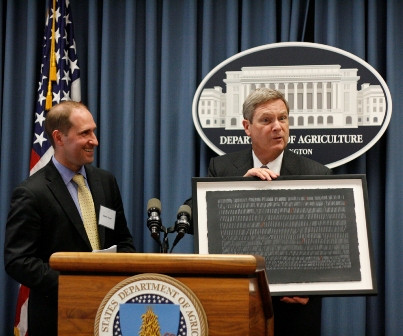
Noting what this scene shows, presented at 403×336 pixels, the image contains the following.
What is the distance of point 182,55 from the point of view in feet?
13.6

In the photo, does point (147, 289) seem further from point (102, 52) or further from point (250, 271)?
point (102, 52)

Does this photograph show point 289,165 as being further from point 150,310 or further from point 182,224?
point 150,310

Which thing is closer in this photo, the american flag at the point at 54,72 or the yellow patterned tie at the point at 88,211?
the yellow patterned tie at the point at 88,211

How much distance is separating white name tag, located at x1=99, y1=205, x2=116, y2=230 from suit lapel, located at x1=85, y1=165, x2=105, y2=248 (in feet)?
0.09

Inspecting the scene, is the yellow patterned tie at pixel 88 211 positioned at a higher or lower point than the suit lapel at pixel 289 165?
lower

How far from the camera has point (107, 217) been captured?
3.06 meters

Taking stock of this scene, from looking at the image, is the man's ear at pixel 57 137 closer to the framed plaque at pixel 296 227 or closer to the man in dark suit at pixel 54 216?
the man in dark suit at pixel 54 216

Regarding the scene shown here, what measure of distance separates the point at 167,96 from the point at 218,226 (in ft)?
6.25

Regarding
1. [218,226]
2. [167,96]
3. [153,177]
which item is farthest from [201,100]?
[218,226]

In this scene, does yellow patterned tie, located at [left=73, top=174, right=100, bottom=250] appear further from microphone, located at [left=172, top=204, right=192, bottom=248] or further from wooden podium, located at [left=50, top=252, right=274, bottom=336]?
wooden podium, located at [left=50, top=252, right=274, bottom=336]

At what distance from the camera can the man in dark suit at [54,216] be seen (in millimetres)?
2736

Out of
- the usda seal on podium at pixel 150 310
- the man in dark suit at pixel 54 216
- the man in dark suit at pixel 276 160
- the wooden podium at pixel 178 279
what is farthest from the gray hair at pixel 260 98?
the usda seal on podium at pixel 150 310

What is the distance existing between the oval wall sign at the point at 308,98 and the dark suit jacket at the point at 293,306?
955 mm

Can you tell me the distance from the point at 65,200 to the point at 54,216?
0.10 metres
